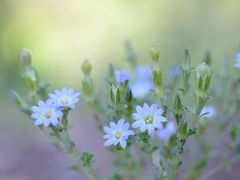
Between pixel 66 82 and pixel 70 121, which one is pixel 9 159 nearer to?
pixel 70 121

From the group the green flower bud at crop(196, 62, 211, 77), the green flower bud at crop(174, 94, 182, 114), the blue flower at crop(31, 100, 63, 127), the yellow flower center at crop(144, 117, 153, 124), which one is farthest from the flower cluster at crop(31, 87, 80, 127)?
the green flower bud at crop(196, 62, 211, 77)

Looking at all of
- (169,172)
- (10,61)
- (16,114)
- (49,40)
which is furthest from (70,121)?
(169,172)

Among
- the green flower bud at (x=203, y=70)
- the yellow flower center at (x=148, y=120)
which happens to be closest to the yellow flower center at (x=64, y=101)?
the yellow flower center at (x=148, y=120)

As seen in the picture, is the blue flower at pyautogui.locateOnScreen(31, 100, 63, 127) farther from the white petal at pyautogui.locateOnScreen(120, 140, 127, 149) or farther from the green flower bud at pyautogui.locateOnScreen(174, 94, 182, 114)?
the green flower bud at pyautogui.locateOnScreen(174, 94, 182, 114)

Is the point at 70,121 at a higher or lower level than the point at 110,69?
higher

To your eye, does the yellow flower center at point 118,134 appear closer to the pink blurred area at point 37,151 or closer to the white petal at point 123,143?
the white petal at point 123,143

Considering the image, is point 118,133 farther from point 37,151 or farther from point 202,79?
point 37,151
